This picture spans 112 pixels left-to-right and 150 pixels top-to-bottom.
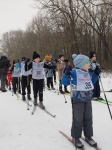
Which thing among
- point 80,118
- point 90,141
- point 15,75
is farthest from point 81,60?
point 15,75

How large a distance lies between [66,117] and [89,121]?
87.6 inches

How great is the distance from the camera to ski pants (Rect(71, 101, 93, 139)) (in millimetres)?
4852

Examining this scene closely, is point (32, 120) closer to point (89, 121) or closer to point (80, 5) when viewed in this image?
point (89, 121)

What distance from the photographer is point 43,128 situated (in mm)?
6266

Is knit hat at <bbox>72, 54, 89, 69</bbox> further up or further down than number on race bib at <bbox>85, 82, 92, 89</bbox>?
further up

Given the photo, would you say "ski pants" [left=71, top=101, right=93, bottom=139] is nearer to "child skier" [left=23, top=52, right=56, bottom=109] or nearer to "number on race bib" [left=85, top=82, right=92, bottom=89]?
"number on race bib" [left=85, top=82, right=92, bottom=89]

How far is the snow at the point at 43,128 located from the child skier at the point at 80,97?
323 mm

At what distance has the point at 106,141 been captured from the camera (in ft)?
16.9

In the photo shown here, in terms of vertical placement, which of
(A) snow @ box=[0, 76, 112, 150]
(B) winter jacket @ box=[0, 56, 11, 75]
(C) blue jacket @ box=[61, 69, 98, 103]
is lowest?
(A) snow @ box=[0, 76, 112, 150]

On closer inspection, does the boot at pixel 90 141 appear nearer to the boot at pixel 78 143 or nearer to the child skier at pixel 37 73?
the boot at pixel 78 143

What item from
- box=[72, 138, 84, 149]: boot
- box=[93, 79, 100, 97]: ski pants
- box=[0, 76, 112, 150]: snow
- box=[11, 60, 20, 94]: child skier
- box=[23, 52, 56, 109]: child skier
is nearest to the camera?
box=[72, 138, 84, 149]: boot

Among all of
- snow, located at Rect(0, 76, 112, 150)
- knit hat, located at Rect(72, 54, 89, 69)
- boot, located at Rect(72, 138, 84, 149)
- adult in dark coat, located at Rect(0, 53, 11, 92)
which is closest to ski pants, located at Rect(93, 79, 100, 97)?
snow, located at Rect(0, 76, 112, 150)

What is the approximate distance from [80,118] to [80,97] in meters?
0.42

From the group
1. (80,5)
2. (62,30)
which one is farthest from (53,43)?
(80,5)
